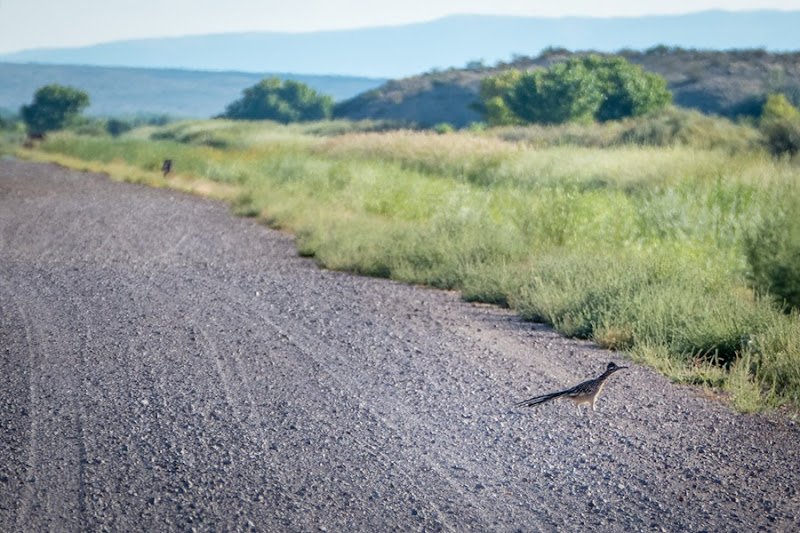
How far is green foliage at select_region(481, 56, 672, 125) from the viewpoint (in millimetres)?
55562

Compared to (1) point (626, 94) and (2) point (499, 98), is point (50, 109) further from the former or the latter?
(1) point (626, 94)

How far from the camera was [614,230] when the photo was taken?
45.3 feet

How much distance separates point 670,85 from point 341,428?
8093 cm

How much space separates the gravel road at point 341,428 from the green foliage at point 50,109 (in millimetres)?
89854

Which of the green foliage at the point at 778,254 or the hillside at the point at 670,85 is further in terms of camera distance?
the hillside at the point at 670,85

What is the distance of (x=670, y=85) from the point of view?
81188 mm

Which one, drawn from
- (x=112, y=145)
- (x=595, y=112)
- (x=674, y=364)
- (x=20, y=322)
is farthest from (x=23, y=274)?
(x=595, y=112)

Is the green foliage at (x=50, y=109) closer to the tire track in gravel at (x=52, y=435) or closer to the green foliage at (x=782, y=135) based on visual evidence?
the green foliage at (x=782, y=135)

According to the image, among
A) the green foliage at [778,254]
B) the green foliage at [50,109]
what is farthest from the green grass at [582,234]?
the green foliage at [50,109]

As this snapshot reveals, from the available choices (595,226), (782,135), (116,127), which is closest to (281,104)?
(116,127)

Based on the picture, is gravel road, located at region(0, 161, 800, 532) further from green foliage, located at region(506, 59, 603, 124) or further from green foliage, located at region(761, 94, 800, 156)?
green foliage, located at region(506, 59, 603, 124)

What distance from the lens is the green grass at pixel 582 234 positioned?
7.81 meters

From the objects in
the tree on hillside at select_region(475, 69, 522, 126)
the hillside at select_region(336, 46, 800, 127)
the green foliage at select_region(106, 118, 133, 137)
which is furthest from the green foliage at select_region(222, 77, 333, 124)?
the tree on hillside at select_region(475, 69, 522, 126)

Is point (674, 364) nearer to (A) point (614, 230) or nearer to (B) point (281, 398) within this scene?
(B) point (281, 398)
